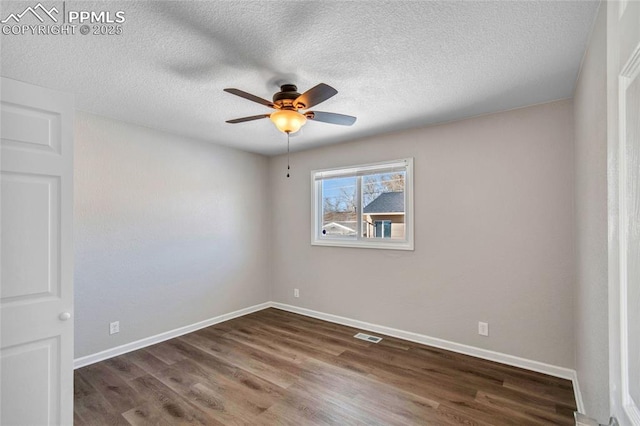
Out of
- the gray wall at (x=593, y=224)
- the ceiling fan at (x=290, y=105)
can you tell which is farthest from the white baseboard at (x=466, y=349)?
the ceiling fan at (x=290, y=105)

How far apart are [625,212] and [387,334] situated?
328 centimetres

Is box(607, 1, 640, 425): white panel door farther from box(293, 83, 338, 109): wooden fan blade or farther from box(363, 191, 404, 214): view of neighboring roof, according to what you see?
box(363, 191, 404, 214): view of neighboring roof

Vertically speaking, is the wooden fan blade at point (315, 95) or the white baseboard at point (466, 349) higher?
the wooden fan blade at point (315, 95)

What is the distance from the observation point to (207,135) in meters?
3.71

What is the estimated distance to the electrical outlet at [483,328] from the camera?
296 cm

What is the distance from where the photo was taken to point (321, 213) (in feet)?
14.4

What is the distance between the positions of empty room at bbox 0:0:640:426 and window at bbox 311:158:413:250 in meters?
0.03

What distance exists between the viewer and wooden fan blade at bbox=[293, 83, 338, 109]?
1.84 metres

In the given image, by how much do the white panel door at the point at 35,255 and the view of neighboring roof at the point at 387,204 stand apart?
3.07 metres

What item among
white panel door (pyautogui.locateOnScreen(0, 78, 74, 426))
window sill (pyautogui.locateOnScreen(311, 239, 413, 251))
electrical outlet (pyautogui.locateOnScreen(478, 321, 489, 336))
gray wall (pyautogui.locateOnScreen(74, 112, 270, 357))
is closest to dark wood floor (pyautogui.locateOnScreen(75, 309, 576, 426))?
electrical outlet (pyautogui.locateOnScreen(478, 321, 489, 336))

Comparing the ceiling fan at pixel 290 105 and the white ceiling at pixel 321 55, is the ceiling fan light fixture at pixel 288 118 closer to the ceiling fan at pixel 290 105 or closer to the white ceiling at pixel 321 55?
the ceiling fan at pixel 290 105

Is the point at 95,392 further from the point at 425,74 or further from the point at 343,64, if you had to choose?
the point at 425,74

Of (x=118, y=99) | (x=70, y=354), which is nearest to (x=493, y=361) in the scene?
(x=70, y=354)

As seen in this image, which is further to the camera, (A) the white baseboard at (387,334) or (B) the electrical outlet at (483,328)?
(B) the electrical outlet at (483,328)
